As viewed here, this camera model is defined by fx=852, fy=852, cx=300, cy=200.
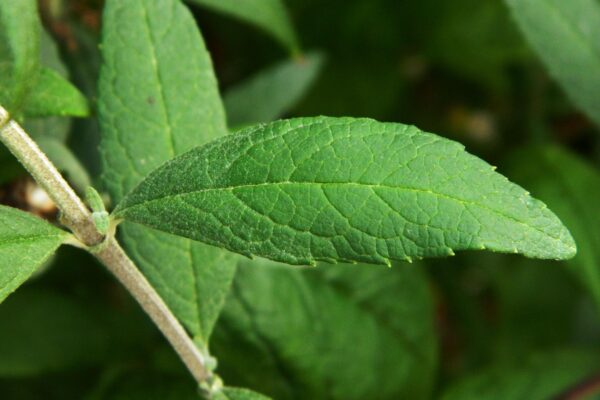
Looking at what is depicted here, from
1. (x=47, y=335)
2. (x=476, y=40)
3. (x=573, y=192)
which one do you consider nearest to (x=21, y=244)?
(x=47, y=335)

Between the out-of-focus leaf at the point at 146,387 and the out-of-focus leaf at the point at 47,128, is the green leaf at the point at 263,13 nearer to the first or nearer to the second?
the out-of-focus leaf at the point at 47,128

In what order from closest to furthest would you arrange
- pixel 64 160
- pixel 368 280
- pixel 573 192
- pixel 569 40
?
pixel 64 160 < pixel 569 40 < pixel 368 280 < pixel 573 192

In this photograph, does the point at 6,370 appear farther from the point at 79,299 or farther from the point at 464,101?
the point at 464,101

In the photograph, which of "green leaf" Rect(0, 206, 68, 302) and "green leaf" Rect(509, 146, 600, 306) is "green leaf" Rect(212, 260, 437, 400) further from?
"green leaf" Rect(0, 206, 68, 302)

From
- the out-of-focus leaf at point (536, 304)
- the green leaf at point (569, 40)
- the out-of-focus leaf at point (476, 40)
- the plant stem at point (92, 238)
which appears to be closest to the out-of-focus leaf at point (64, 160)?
the plant stem at point (92, 238)

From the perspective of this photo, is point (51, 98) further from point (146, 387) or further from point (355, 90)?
point (355, 90)

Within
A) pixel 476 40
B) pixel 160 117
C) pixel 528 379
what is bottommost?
pixel 528 379

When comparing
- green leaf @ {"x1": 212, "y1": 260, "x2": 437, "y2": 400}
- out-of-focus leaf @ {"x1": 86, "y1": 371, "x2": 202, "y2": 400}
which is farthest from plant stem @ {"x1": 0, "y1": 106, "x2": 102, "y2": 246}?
out-of-focus leaf @ {"x1": 86, "y1": 371, "x2": 202, "y2": 400}

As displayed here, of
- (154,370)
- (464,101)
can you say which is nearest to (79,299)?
(154,370)
